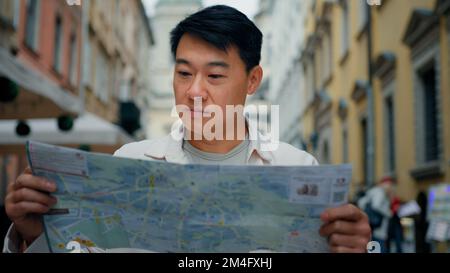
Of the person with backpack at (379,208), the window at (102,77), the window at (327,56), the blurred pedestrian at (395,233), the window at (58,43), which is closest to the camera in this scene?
the blurred pedestrian at (395,233)

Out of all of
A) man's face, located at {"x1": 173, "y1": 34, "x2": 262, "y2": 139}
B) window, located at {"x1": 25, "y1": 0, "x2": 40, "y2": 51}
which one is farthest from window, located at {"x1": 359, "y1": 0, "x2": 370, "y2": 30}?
man's face, located at {"x1": 173, "y1": 34, "x2": 262, "y2": 139}

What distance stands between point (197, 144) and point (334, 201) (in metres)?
0.57

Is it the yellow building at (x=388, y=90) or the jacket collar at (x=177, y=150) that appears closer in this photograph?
the jacket collar at (x=177, y=150)

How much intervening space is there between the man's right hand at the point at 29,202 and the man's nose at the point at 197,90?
450 mm

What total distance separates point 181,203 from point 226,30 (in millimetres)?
536

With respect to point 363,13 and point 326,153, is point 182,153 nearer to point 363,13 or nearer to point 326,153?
point 363,13

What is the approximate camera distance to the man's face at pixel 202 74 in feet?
5.82

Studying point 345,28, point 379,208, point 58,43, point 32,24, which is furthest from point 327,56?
point 379,208

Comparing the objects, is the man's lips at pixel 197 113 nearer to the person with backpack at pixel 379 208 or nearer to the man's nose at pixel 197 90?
the man's nose at pixel 197 90

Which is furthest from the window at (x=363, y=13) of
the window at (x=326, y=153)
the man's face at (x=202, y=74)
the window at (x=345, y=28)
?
the man's face at (x=202, y=74)

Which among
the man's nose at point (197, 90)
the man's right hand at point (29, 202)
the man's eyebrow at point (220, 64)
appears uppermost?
the man's eyebrow at point (220, 64)

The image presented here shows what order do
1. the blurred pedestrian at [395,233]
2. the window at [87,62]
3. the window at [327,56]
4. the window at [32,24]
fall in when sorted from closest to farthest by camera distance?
the blurred pedestrian at [395,233] < the window at [32,24] < the window at [87,62] < the window at [327,56]

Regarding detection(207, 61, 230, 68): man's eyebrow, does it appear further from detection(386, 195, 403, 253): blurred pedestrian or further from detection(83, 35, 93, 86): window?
detection(83, 35, 93, 86): window

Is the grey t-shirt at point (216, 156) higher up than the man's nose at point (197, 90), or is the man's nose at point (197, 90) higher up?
the man's nose at point (197, 90)
